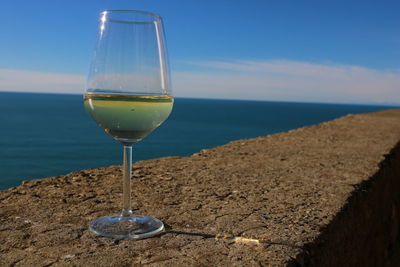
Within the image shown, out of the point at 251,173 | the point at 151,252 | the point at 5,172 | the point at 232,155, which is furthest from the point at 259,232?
the point at 5,172

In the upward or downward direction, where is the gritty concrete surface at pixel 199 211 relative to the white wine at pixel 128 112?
downward

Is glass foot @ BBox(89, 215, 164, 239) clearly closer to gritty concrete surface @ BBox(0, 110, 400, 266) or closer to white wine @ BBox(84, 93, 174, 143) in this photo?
gritty concrete surface @ BBox(0, 110, 400, 266)

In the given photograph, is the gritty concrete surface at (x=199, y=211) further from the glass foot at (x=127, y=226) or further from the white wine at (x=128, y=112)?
the white wine at (x=128, y=112)

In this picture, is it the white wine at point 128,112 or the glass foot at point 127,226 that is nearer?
the white wine at point 128,112

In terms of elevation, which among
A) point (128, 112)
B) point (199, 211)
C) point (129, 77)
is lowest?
point (199, 211)

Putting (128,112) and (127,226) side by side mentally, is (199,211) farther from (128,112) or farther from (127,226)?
(128,112)

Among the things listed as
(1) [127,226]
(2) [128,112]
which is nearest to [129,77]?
(2) [128,112]

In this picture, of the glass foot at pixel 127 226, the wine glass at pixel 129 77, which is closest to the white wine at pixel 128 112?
the wine glass at pixel 129 77

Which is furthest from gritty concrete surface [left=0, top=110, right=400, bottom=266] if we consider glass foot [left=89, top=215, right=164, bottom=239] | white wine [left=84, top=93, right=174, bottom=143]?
white wine [left=84, top=93, right=174, bottom=143]
